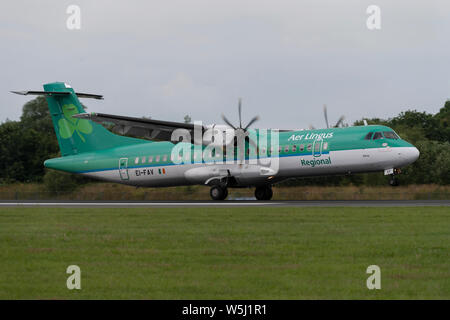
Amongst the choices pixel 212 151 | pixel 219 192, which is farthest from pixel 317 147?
pixel 219 192

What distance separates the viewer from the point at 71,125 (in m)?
38.6

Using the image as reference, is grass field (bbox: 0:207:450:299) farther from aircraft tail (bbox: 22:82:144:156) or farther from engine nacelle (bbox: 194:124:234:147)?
aircraft tail (bbox: 22:82:144:156)

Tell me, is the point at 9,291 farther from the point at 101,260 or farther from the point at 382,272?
the point at 382,272

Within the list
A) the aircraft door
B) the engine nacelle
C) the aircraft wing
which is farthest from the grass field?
the aircraft door

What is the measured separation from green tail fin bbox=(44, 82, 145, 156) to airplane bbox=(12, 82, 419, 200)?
0.20ft

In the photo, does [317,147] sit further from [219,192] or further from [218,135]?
[219,192]

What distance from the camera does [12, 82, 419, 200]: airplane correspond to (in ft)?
97.5

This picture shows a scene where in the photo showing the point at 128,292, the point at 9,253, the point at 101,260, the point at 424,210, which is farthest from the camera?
the point at 424,210

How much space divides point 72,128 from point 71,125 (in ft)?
0.81
